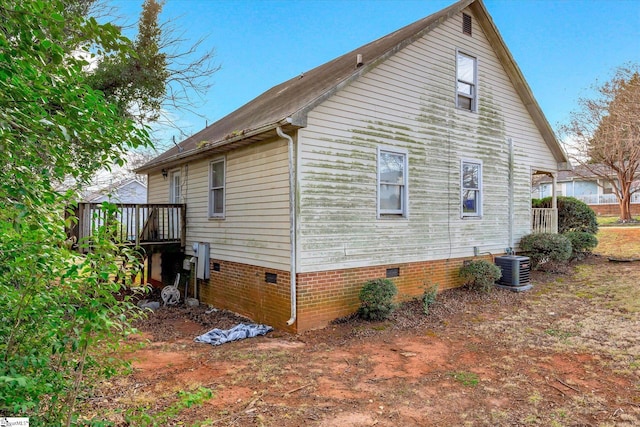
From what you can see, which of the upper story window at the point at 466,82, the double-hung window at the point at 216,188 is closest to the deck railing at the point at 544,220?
the upper story window at the point at 466,82

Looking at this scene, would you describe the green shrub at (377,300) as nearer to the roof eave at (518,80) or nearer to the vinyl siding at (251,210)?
the vinyl siding at (251,210)

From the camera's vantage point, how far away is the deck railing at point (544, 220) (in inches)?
505

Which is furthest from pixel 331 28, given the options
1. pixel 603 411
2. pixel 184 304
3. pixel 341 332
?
pixel 603 411

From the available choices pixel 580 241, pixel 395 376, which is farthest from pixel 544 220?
pixel 395 376

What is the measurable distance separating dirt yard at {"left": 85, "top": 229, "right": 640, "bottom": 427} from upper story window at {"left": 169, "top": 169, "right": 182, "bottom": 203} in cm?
430

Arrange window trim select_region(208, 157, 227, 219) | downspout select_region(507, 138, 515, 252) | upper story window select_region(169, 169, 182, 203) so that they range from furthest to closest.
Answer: upper story window select_region(169, 169, 182, 203)
downspout select_region(507, 138, 515, 252)
window trim select_region(208, 157, 227, 219)

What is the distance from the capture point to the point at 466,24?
10.3 metres

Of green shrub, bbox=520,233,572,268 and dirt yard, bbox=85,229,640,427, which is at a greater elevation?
green shrub, bbox=520,233,572,268

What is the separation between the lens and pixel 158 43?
39.7 ft

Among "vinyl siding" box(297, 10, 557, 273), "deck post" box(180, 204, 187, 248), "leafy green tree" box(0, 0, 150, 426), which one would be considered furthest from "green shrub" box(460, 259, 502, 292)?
"leafy green tree" box(0, 0, 150, 426)

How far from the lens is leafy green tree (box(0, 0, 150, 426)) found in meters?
2.33

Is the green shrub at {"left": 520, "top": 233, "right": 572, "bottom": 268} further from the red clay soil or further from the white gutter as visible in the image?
the white gutter

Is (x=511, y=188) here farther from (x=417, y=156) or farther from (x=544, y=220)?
(x=417, y=156)

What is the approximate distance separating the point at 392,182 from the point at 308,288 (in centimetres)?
316
